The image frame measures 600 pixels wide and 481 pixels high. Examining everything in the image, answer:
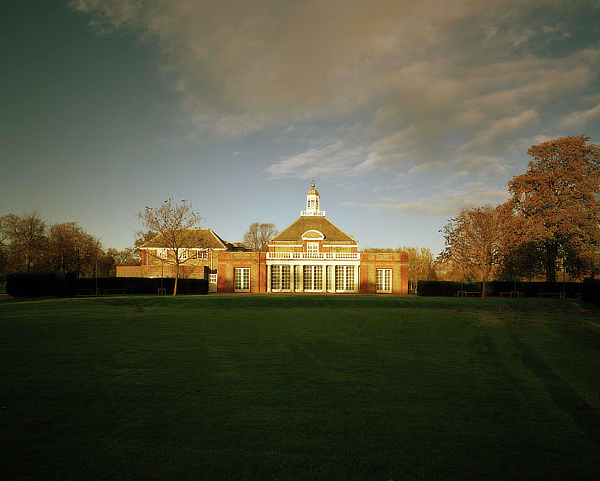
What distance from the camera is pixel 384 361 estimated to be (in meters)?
8.74

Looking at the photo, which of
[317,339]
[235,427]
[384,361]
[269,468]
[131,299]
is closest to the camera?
[269,468]

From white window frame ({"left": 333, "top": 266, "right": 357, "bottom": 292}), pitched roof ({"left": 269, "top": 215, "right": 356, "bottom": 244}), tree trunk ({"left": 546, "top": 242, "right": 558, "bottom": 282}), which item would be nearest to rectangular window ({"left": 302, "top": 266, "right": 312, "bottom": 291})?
white window frame ({"left": 333, "top": 266, "right": 357, "bottom": 292})

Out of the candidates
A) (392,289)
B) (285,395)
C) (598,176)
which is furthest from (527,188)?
(285,395)

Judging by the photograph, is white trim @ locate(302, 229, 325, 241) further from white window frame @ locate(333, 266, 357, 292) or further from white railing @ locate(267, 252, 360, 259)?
white window frame @ locate(333, 266, 357, 292)

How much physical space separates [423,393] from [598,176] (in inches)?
1550

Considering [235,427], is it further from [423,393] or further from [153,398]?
[423,393]

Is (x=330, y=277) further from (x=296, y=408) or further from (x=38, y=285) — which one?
(x=296, y=408)

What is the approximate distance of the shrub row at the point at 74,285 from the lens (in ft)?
98.9

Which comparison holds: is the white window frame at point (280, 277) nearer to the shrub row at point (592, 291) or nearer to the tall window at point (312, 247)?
the tall window at point (312, 247)

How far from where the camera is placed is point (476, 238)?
36.2 meters

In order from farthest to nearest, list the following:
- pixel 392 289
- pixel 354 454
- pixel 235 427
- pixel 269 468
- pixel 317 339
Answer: pixel 392 289, pixel 317 339, pixel 235 427, pixel 354 454, pixel 269 468

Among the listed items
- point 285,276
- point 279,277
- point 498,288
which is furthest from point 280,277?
point 498,288

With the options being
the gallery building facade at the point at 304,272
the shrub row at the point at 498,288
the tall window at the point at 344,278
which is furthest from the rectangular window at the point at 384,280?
the shrub row at the point at 498,288

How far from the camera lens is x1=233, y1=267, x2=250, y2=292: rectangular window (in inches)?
1689
